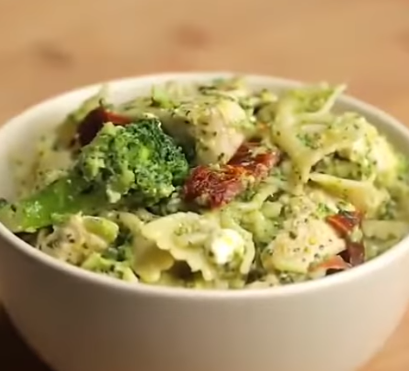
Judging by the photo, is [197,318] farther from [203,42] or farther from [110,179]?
[203,42]

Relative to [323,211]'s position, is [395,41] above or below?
below

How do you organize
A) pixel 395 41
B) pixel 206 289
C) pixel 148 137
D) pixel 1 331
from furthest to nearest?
pixel 395 41, pixel 1 331, pixel 148 137, pixel 206 289

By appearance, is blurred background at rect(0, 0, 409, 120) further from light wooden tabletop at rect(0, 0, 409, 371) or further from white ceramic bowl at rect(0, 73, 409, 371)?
white ceramic bowl at rect(0, 73, 409, 371)

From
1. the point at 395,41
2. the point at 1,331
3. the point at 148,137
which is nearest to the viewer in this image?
the point at 148,137

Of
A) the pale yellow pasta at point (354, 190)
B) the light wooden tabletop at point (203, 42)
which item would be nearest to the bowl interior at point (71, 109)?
the pale yellow pasta at point (354, 190)

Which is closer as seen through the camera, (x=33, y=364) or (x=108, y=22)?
(x=33, y=364)

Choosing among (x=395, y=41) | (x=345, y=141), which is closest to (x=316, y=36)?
(x=395, y=41)

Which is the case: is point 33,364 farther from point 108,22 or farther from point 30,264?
point 108,22
